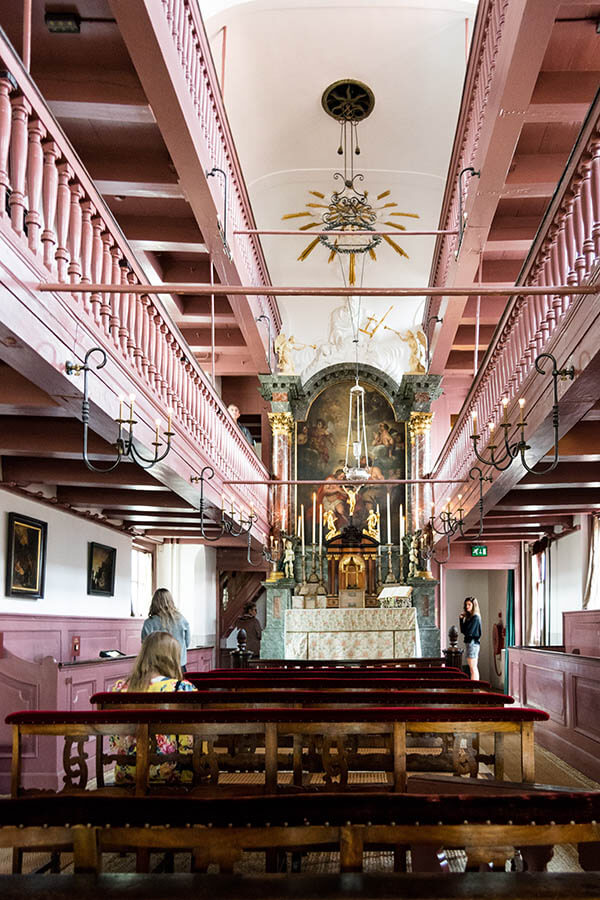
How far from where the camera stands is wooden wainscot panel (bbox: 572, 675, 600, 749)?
10117mm

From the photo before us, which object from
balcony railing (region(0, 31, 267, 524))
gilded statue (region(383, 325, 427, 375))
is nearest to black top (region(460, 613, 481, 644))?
gilded statue (region(383, 325, 427, 375))

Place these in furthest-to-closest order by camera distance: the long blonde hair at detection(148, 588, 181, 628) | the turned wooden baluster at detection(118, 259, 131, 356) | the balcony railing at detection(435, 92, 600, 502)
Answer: the long blonde hair at detection(148, 588, 181, 628) < the turned wooden baluster at detection(118, 259, 131, 356) < the balcony railing at detection(435, 92, 600, 502)

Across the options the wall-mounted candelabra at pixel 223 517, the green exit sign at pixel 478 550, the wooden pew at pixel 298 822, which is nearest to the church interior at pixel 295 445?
the wooden pew at pixel 298 822

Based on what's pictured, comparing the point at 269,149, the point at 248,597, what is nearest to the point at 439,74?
the point at 269,149

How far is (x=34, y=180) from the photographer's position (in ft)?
17.1

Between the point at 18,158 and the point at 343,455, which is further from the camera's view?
the point at 343,455

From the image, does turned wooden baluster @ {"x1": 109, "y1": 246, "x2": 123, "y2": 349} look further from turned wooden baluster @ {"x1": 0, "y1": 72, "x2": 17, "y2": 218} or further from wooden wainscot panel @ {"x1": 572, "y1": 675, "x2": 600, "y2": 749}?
wooden wainscot panel @ {"x1": 572, "y1": 675, "x2": 600, "y2": 749}

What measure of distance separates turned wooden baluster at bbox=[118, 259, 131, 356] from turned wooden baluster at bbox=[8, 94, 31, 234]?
2.23 meters

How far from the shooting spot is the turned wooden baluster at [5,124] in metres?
4.73

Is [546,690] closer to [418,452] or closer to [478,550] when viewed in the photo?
[478,550]

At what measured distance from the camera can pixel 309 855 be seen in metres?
6.29

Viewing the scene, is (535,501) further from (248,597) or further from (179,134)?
(248,597)

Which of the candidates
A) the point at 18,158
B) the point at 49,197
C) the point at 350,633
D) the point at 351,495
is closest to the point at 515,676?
the point at 350,633

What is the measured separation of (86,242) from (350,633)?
11.7 meters
